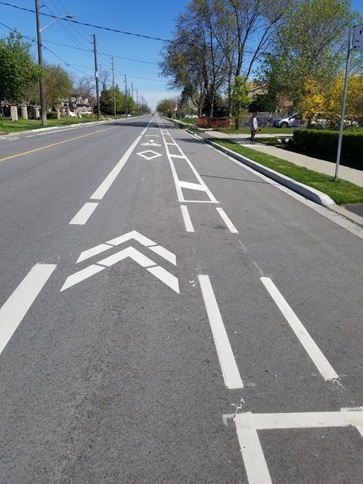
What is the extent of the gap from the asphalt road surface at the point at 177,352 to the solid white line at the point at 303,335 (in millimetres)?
15

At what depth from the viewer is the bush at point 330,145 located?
615 inches

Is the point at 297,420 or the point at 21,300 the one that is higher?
the point at 21,300

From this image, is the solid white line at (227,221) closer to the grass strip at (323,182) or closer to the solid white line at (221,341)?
the solid white line at (221,341)

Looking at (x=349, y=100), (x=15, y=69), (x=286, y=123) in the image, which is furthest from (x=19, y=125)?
(x=349, y=100)

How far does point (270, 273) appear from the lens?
509 cm

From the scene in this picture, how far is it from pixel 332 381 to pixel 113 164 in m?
12.4

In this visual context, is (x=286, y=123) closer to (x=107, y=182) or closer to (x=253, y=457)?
(x=107, y=182)

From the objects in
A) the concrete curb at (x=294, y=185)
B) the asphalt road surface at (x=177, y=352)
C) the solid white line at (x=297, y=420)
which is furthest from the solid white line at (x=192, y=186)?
the solid white line at (x=297, y=420)

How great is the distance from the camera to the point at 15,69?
107ft

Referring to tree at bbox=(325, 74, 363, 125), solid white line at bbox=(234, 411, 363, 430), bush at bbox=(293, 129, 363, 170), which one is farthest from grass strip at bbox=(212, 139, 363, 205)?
solid white line at bbox=(234, 411, 363, 430)

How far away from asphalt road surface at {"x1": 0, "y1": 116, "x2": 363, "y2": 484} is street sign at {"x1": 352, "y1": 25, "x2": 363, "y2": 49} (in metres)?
5.53

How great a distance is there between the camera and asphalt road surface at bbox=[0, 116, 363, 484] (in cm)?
235

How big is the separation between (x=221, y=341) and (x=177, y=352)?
0.42 metres

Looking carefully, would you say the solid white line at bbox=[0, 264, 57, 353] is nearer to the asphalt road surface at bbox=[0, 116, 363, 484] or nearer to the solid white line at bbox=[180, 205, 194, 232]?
the asphalt road surface at bbox=[0, 116, 363, 484]
